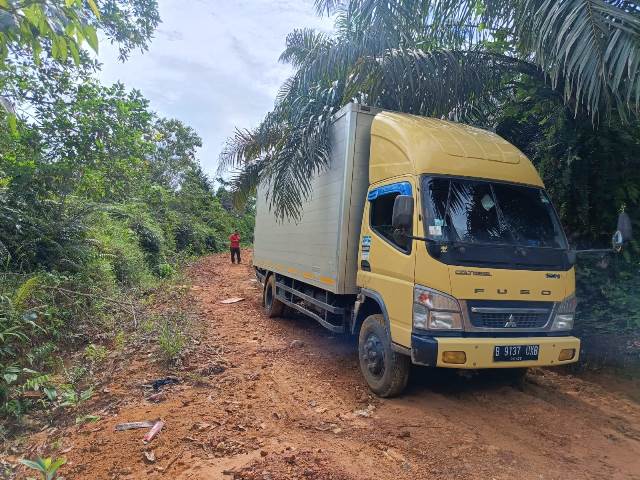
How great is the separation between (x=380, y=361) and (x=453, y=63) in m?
4.38

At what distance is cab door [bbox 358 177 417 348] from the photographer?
423cm

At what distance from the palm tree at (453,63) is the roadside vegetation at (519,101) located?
18mm

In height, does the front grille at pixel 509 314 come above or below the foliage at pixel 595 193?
below

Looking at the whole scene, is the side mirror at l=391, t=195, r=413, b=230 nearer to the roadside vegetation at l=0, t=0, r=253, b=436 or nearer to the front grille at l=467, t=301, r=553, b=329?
the front grille at l=467, t=301, r=553, b=329

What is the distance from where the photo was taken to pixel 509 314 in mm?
4137

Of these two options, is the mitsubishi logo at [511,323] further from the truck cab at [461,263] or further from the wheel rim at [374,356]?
the wheel rim at [374,356]

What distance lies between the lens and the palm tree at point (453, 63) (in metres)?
4.49

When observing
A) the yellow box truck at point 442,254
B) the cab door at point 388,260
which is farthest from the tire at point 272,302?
the cab door at point 388,260

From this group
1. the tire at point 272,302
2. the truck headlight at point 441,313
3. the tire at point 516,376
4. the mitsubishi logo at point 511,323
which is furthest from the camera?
the tire at point 272,302

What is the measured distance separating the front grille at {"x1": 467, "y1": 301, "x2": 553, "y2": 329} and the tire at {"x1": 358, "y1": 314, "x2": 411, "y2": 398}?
2.75ft

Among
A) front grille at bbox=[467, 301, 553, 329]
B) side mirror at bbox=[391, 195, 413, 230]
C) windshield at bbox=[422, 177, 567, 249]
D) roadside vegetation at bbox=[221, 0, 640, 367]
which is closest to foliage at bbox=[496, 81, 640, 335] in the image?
roadside vegetation at bbox=[221, 0, 640, 367]

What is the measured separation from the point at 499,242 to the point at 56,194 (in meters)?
8.15

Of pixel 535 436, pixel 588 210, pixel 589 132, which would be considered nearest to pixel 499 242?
pixel 535 436

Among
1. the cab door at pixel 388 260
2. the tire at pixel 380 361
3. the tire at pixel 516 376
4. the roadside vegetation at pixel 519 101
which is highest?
the roadside vegetation at pixel 519 101
